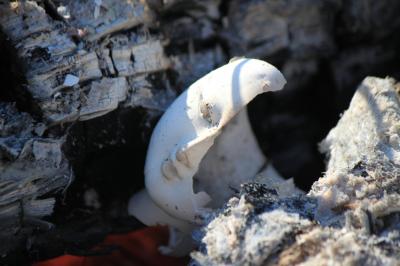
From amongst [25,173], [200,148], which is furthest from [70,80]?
[200,148]

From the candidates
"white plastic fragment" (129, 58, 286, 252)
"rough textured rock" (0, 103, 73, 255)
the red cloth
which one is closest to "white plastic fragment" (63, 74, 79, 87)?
"rough textured rock" (0, 103, 73, 255)

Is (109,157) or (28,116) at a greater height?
(28,116)

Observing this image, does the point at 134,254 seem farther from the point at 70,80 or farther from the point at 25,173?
the point at 70,80

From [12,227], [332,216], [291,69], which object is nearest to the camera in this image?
[332,216]

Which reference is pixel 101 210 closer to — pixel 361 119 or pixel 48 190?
pixel 48 190

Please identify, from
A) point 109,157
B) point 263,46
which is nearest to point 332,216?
point 109,157

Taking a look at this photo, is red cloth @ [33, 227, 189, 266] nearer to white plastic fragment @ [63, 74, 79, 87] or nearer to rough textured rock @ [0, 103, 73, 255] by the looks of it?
rough textured rock @ [0, 103, 73, 255]

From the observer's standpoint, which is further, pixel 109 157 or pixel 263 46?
pixel 263 46
